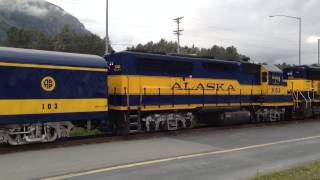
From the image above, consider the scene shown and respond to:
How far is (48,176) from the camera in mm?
9594

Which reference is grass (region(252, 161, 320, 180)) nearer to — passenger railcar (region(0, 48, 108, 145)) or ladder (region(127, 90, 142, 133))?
passenger railcar (region(0, 48, 108, 145))

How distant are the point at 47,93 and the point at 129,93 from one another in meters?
3.67

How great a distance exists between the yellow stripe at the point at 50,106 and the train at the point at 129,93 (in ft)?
0.10

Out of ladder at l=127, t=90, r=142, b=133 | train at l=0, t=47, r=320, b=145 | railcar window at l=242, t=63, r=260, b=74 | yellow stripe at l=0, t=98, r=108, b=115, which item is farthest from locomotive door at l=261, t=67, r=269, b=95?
yellow stripe at l=0, t=98, r=108, b=115

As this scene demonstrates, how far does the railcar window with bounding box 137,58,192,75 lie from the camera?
1745 cm

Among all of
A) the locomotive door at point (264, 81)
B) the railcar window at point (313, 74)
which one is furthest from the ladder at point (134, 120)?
the railcar window at point (313, 74)

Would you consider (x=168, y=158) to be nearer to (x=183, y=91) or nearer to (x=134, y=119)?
(x=134, y=119)

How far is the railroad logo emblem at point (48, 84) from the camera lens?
1390cm

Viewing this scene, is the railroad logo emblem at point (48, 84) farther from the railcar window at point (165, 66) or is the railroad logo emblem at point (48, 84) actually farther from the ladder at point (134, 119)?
the railcar window at point (165, 66)

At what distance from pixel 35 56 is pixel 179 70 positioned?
696 centimetres

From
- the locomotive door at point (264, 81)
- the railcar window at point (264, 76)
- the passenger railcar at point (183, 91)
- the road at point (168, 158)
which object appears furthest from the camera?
the railcar window at point (264, 76)

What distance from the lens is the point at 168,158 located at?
1196 cm

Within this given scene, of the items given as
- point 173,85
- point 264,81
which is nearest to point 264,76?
point 264,81

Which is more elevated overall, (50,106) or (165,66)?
(165,66)
